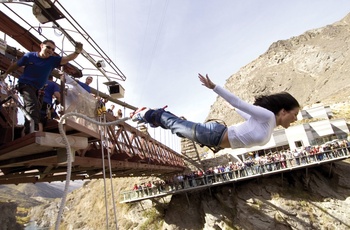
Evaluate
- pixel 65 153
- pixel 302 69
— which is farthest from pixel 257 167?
pixel 302 69

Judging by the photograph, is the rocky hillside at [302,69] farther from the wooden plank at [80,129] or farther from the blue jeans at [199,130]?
the wooden plank at [80,129]

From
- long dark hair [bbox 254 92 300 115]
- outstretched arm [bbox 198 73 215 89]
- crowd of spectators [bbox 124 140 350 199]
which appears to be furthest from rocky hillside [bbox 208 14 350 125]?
outstretched arm [bbox 198 73 215 89]

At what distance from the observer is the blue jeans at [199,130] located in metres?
2.85

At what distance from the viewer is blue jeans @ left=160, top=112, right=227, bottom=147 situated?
2.85 meters

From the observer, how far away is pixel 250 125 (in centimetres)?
268

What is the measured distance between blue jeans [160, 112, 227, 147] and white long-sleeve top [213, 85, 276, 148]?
15cm

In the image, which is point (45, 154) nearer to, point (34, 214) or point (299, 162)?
point (299, 162)

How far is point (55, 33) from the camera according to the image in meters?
5.10

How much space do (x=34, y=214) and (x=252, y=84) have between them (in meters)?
85.4

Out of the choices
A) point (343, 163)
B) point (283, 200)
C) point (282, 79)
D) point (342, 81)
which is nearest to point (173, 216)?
point (283, 200)

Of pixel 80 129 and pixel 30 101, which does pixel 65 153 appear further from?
pixel 30 101

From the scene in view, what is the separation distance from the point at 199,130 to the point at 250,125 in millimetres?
648

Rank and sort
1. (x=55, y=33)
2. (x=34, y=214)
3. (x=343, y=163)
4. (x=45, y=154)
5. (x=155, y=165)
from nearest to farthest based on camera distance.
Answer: (x=45, y=154), (x=55, y=33), (x=155, y=165), (x=343, y=163), (x=34, y=214)

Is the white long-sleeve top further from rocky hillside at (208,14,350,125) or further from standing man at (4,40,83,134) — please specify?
rocky hillside at (208,14,350,125)
